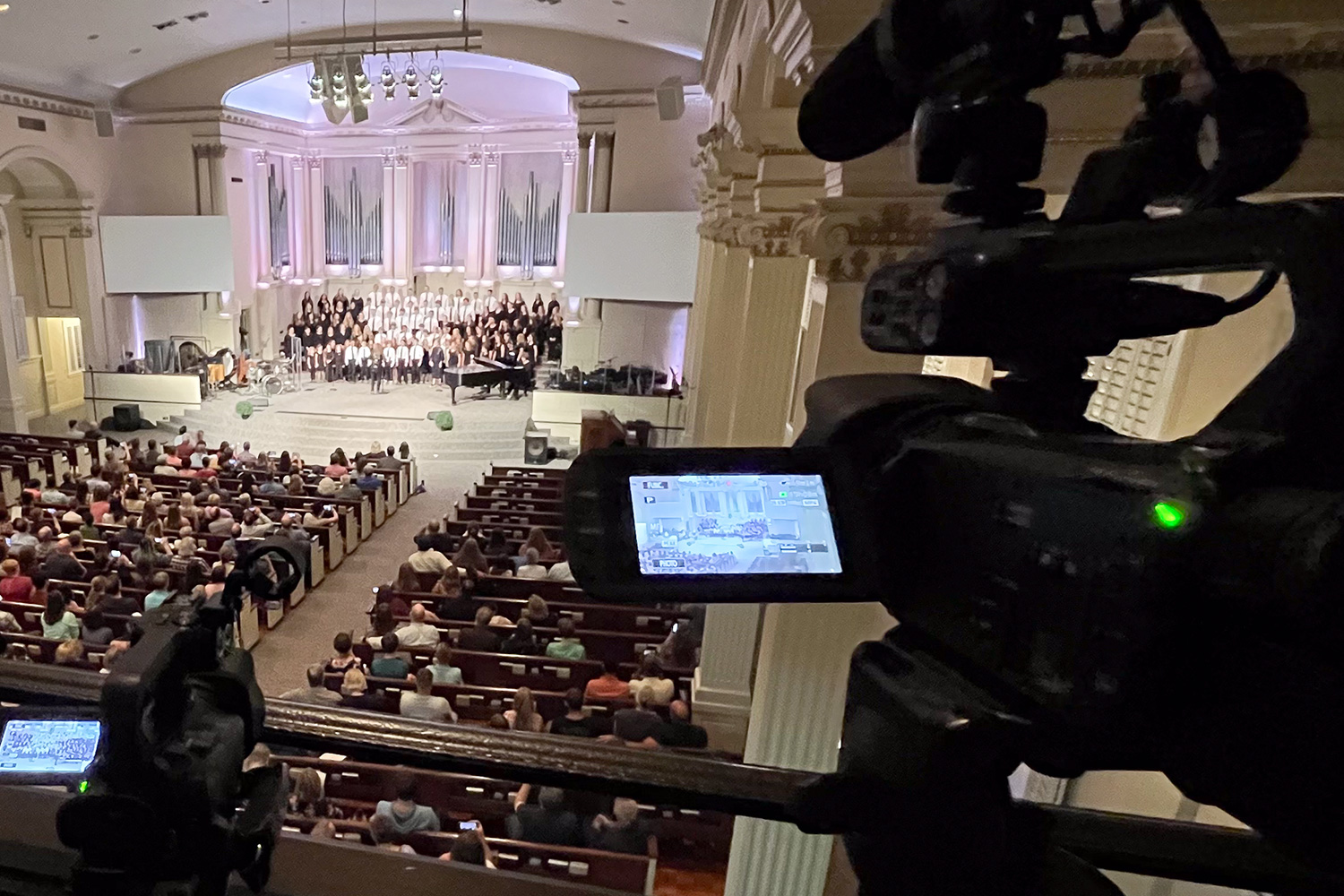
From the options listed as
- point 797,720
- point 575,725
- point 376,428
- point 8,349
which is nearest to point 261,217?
point 8,349

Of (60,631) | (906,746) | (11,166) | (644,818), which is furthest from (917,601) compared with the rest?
(11,166)

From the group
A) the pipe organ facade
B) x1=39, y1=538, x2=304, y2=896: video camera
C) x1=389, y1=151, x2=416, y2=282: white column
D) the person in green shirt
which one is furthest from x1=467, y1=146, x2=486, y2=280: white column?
x1=39, y1=538, x2=304, y2=896: video camera

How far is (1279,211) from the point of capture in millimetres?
488

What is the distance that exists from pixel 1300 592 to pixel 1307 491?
0.06 metres

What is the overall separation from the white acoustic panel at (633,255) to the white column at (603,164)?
571 mm

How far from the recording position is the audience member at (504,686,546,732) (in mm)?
4477

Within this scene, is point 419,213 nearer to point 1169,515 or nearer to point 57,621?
point 57,621

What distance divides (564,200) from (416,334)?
4.50 metres

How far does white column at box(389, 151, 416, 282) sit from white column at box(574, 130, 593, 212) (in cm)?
623

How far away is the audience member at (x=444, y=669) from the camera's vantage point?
5219mm

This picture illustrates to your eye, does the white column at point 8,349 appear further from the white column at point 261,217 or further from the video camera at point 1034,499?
the video camera at point 1034,499

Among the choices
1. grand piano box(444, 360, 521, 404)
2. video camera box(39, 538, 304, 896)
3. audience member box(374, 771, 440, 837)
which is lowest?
audience member box(374, 771, 440, 837)

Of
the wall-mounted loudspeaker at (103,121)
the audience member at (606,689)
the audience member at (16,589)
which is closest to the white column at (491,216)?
the wall-mounted loudspeaker at (103,121)

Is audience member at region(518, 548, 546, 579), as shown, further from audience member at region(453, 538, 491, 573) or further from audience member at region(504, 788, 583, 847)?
audience member at region(504, 788, 583, 847)
